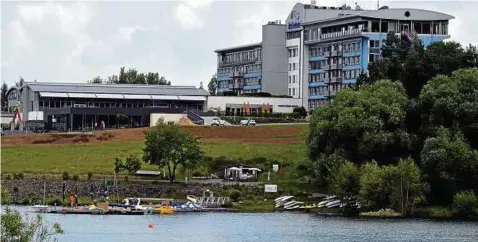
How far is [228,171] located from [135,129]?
145 ft

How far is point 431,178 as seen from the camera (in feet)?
416

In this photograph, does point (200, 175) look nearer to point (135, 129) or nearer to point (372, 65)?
point (372, 65)

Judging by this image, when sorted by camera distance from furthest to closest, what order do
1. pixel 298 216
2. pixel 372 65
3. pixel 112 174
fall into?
pixel 372 65
pixel 112 174
pixel 298 216

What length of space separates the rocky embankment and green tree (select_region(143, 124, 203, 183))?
322 cm

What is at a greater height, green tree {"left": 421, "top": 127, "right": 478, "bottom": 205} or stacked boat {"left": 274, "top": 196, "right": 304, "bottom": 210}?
green tree {"left": 421, "top": 127, "right": 478, "bottom": 205}

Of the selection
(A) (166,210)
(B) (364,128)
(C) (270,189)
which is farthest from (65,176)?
(B) (364,128)

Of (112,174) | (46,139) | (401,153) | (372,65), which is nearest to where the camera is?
(401,153)

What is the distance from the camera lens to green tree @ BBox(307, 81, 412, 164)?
132000 millimetres

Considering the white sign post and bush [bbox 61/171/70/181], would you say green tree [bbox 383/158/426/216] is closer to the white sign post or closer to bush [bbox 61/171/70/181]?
the white sign post

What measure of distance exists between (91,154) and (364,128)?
45271 mm

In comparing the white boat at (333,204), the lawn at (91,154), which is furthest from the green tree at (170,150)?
the white boat at (333,204)

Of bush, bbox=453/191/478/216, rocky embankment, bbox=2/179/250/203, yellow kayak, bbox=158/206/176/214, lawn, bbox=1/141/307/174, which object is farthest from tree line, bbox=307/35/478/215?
lawn, bbox=1/141/307/174

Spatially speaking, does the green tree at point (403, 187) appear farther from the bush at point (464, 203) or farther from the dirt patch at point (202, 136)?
the dirt patch at point (202, 136)

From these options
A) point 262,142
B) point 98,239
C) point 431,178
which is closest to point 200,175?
point 262,142
